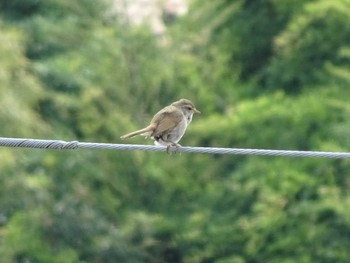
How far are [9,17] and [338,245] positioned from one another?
676 centimetres

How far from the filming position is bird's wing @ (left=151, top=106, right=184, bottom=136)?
9.23 meters

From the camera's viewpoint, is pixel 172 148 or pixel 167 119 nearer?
pixel 172 148

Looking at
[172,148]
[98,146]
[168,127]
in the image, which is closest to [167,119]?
[168,127]

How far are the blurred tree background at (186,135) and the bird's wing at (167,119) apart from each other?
18.7ft

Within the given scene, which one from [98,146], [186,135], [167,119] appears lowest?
[98,146]

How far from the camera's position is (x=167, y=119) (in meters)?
Result: 9.34

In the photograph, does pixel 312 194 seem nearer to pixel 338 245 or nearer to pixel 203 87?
pixel 338 245

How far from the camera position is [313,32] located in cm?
1802

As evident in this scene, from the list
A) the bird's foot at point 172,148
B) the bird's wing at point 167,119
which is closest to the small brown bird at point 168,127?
the bird's wing at point 167,119

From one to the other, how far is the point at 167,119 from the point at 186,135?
7.28 meters

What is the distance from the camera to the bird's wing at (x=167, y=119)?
30.3 ft

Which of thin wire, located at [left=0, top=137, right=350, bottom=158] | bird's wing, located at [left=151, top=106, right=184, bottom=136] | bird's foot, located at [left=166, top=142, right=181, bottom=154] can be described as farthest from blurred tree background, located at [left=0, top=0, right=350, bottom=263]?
thin wire, located at [left=0, top=137, right=350, bottom=158]

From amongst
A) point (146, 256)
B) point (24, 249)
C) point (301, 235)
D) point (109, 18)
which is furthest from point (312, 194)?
point (109, 18)

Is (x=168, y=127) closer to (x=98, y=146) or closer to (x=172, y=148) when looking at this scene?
(x=172, y=148)
